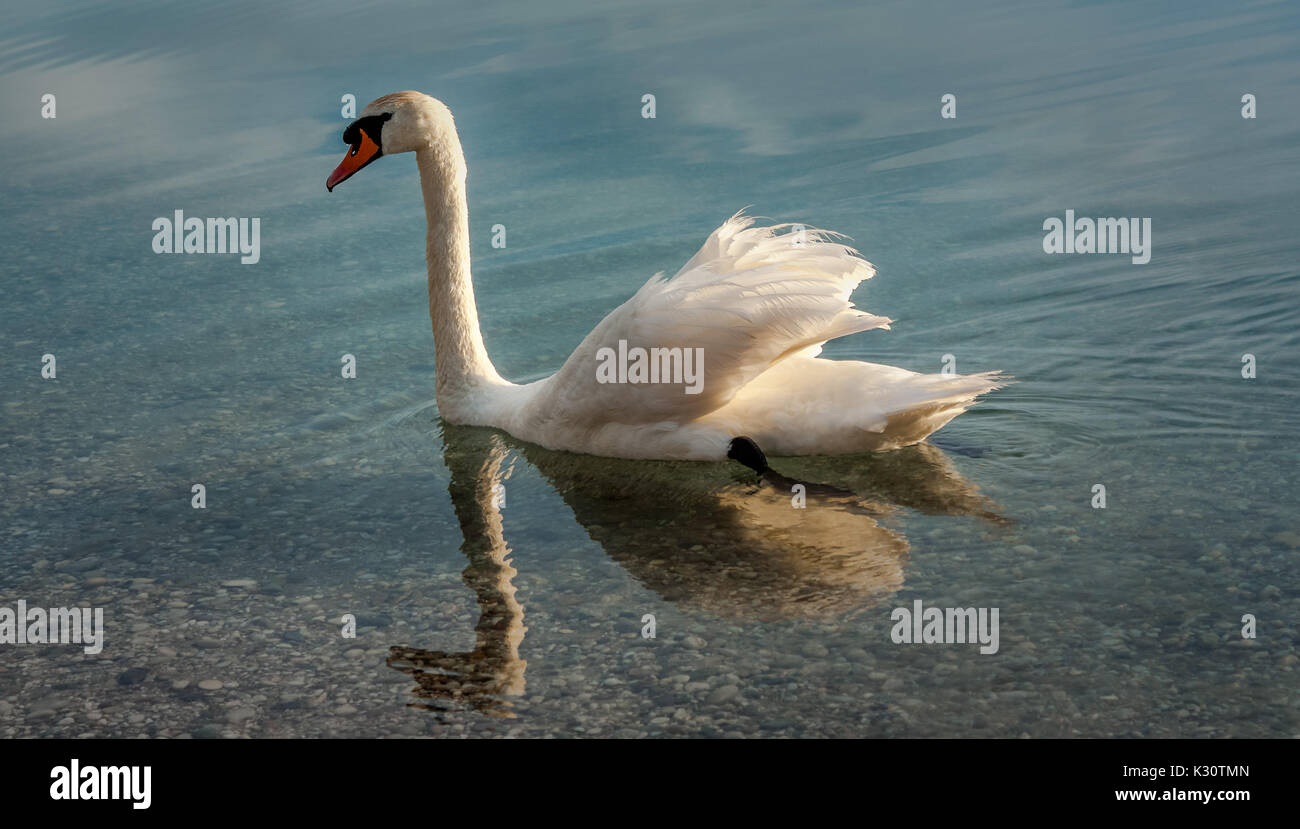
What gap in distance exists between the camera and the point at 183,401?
846 centimetres

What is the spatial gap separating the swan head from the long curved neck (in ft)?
0.12

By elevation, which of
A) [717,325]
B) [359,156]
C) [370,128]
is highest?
[370,128]

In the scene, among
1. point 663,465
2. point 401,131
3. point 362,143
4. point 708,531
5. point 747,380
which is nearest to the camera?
point 708,531

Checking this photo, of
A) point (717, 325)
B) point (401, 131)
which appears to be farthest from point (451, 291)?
point (717, 325)

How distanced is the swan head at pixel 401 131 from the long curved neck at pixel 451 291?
0.12 ft

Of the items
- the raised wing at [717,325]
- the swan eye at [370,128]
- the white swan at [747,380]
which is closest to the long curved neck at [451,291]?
the swan eye at [370,128]

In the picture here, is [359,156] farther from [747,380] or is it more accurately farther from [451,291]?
[747,380]

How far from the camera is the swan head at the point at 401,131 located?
25.5 feet

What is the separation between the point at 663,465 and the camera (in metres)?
7.00

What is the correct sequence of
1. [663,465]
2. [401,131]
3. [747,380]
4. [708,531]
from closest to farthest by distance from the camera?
[708,531], [747,380], [663,465], [401,131]

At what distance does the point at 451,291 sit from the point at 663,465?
179cm

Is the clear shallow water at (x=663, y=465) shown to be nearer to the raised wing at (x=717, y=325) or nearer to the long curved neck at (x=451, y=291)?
the long curved neck at (x=451, y=291)
